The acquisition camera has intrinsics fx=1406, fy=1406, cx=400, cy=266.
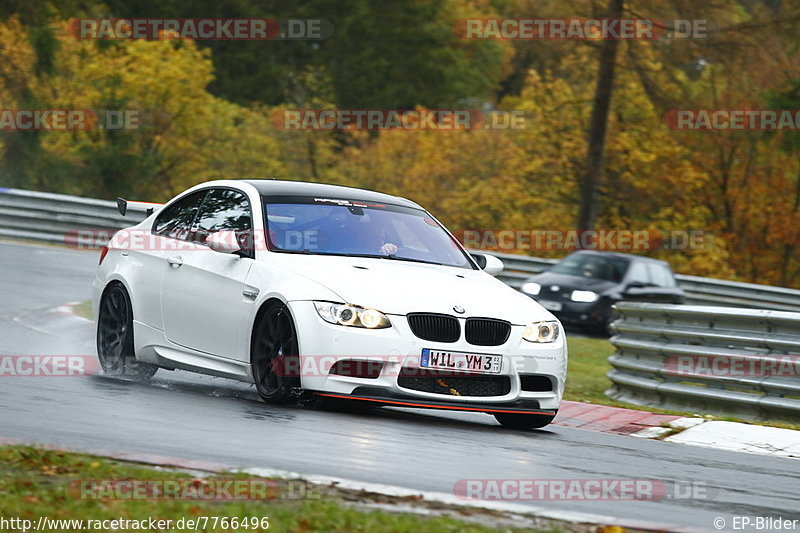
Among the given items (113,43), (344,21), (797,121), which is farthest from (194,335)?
(344,21)

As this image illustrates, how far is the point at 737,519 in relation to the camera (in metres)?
6.41

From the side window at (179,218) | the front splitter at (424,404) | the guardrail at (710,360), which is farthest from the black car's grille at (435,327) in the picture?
the guardrail at (710,360)

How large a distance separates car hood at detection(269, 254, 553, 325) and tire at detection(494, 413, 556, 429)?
29.7 inches

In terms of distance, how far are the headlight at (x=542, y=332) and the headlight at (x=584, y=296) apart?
14.1 meters

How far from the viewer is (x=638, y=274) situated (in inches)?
993

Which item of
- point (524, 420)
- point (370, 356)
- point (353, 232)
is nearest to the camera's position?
point (370, 356)

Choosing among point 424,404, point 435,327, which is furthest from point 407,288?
point 424,404

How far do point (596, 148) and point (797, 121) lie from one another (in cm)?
462

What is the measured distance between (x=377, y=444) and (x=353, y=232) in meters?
2.66

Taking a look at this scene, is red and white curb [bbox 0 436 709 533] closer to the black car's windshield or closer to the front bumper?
the front bumper

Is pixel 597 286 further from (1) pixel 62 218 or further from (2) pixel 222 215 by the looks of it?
(2) pixel 222 215

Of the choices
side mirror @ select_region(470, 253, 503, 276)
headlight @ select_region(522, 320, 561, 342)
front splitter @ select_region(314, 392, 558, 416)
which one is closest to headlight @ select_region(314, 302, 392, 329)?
front splitter @ select_region(314, 392, 558, 416)

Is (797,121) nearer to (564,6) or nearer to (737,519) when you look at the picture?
(564,6)

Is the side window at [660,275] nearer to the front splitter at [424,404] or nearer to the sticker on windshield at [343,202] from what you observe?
the sticker on windshield at [343,202]
